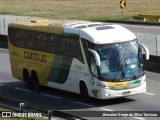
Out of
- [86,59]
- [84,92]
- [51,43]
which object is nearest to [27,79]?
[51,43]

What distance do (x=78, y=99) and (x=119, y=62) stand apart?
2.33 metres

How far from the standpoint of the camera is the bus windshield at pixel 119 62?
19.8 metres

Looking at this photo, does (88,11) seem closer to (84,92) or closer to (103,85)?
(84,92)

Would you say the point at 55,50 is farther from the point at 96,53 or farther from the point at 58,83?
the point at 96,53

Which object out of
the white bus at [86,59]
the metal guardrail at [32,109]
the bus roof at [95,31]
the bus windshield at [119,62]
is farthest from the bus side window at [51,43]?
the metal guardrail at [32,109]

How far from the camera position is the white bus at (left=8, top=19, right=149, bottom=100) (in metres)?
19.8

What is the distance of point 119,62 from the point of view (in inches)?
786

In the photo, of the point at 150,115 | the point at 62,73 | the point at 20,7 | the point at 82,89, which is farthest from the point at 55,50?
the point at 20,7

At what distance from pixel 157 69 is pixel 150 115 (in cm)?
976

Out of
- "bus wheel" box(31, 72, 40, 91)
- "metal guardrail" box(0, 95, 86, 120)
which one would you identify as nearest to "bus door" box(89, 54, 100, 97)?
"metal guardrail" box(0, 95, 86, 120)

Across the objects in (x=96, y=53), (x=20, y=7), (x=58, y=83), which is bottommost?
(x=20, y=7)

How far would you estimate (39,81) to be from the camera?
23.5 metres

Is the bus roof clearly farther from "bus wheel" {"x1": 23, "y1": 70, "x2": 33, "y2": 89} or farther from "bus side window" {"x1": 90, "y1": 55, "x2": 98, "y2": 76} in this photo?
"bus wheel" {"x1": 23, "y1": 70, "x2": 33, "y2": 89}

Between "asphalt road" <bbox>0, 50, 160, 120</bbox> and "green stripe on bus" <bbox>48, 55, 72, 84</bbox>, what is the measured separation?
64cm
